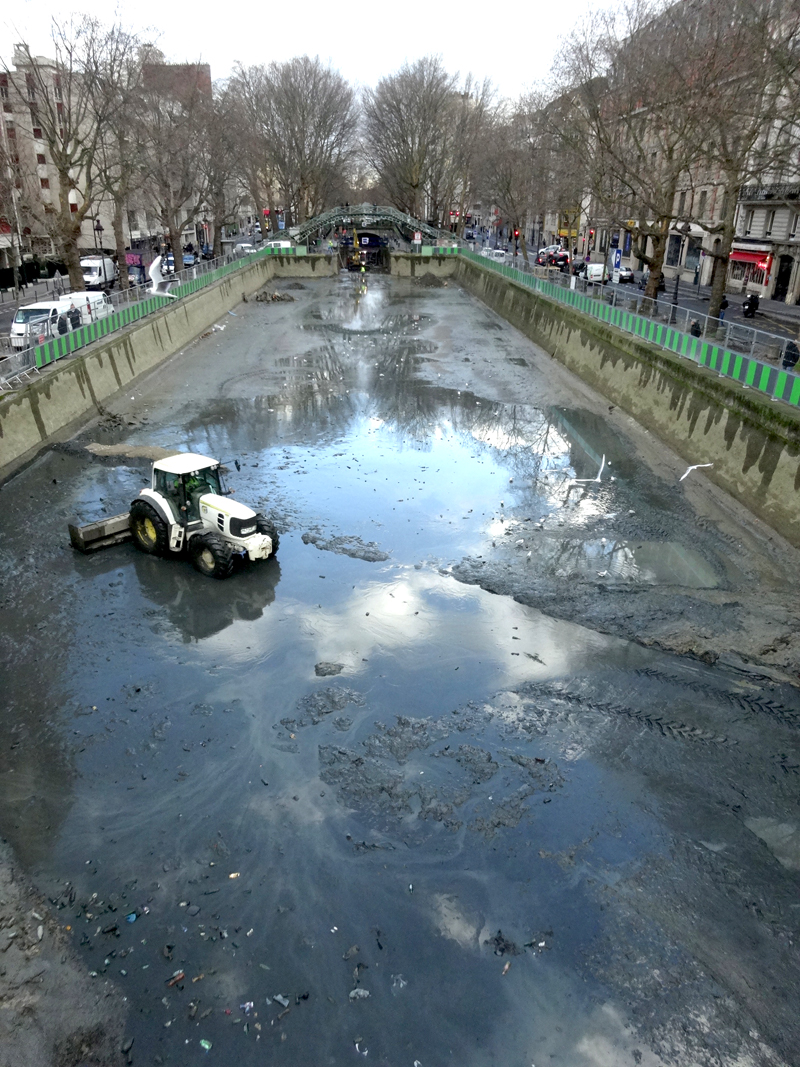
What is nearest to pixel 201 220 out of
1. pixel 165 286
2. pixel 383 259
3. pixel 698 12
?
pixel 383 259

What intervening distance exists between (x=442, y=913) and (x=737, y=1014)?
2.64 meters

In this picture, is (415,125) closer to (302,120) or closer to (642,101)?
(302,120)

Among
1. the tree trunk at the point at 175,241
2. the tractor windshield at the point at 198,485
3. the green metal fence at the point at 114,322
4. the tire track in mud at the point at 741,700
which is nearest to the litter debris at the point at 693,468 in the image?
the tire track in mud at the point at 741,700

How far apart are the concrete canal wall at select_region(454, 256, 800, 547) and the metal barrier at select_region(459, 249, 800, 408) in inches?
12.7

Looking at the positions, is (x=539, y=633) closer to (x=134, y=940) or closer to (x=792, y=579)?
(x=792, y=579)

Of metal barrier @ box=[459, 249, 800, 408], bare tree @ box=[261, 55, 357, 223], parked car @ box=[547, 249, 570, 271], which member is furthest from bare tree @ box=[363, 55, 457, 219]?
metal barrier @ box=[459, 249, 800, 408]

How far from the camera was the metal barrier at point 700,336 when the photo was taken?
17234mm

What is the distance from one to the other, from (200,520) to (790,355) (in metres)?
14.0

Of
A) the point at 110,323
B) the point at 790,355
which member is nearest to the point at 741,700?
the point at 790,355

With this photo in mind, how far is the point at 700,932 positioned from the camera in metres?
6.77

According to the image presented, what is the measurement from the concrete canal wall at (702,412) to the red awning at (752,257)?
70.1 feet

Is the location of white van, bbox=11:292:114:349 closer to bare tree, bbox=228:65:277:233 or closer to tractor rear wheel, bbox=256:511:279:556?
tractor rear wheel, bbox=256:511:279:556

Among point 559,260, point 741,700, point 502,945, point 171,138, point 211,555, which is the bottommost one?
point 502,945

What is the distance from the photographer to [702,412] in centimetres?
1905
